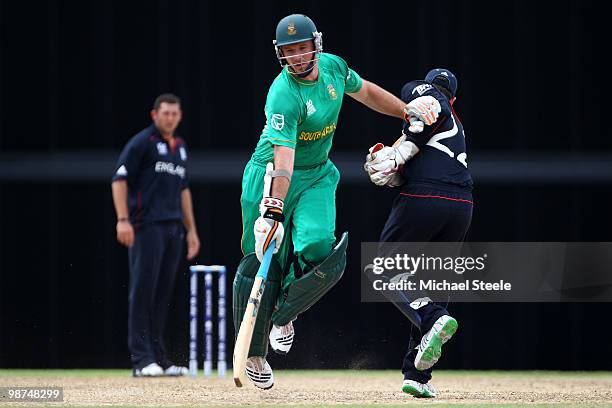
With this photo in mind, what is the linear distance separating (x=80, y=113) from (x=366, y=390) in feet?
9.42

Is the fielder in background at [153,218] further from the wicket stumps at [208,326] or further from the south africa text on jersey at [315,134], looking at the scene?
the south africa text on jersey at [315,134]

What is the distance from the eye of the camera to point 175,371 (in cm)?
770

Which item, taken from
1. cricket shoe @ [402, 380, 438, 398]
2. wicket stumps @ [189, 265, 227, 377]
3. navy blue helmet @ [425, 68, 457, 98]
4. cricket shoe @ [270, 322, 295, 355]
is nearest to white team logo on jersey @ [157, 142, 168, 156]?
wicket stumps @ [189, 265, 227, 377]

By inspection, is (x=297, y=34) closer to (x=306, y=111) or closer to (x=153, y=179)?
(x=306, y=111)

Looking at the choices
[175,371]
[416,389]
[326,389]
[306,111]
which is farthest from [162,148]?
[416,389]

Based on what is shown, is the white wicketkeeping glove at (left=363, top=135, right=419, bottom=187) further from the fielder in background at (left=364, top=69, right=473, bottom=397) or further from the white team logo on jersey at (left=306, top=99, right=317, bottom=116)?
the white team logo on jersey at (left=306, top=99, right=317, bottom=116)

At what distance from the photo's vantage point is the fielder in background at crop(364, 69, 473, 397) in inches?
230

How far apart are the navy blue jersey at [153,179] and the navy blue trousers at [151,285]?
84 millimetres

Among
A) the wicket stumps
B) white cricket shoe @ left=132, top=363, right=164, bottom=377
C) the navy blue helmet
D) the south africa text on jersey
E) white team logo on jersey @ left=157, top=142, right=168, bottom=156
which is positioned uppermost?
the navy blue helmet

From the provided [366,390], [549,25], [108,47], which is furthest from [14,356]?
[549,25]

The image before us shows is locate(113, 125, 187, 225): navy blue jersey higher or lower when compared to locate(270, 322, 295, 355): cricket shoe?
higher

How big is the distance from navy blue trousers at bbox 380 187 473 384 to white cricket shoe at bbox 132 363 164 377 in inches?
84.7

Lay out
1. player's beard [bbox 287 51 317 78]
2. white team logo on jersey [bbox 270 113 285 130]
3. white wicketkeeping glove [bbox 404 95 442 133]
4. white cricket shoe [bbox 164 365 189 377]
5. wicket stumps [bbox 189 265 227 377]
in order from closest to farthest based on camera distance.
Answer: white team logo on jersey [bbox 270 113 285 130]
player's beard [bbox 287 51 317 78]
white wicketkeeping glove [bbox 404 95 442 133]
wicket stumps [bbox 189 265 227 377]
white cricket shoe [bbox 164 365 189 377]

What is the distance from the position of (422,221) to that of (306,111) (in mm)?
745
